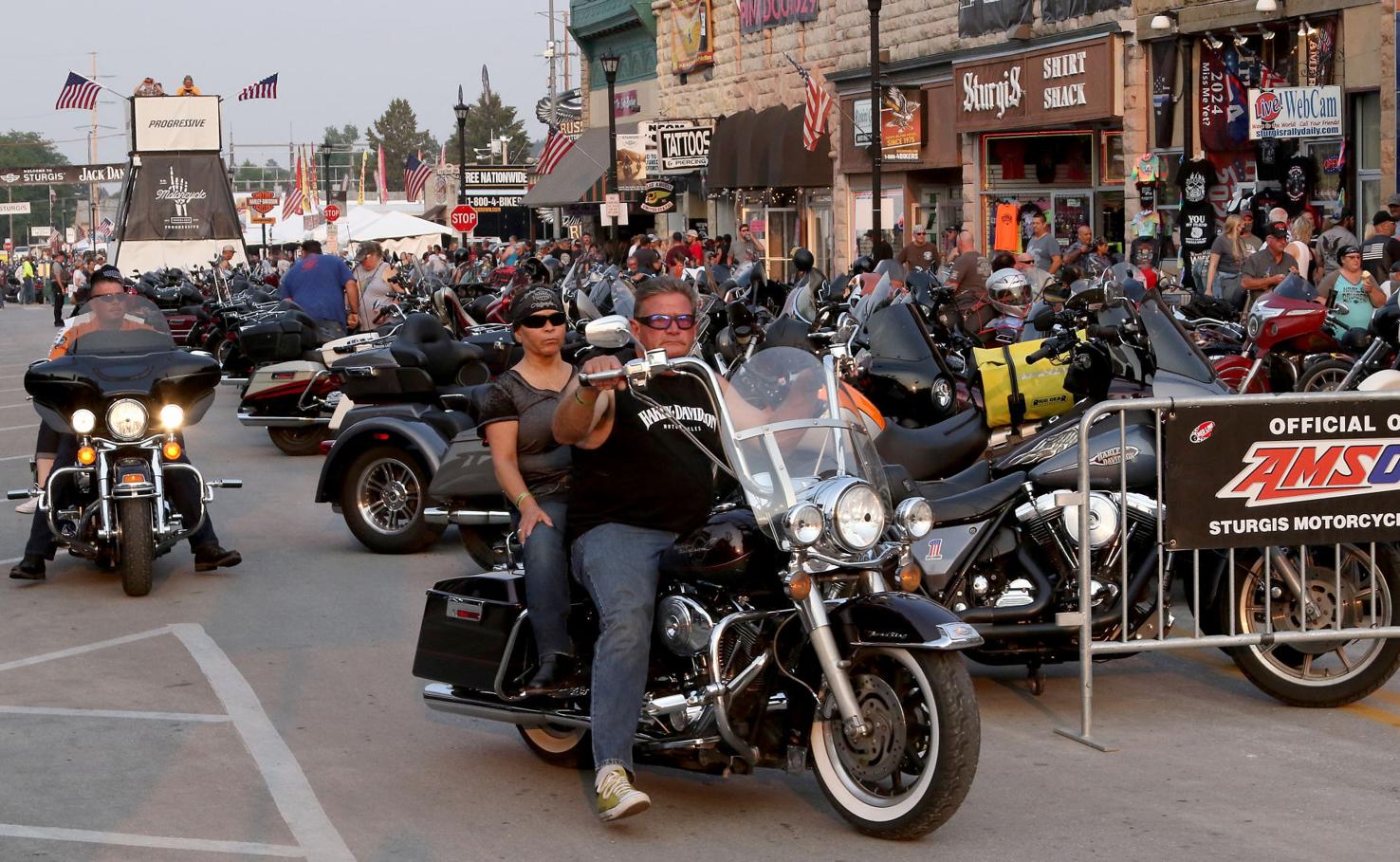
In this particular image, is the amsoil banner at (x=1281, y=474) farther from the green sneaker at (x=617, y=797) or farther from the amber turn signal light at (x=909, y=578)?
the green sneaker at (x=617, y=797)

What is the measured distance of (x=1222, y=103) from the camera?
24.9 m

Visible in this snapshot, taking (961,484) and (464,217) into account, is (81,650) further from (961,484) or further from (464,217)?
(464,217)

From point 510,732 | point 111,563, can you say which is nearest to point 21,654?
point 111,563

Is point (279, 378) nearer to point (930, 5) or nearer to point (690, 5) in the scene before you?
point (930, 5)

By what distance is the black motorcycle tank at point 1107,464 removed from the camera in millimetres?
7387

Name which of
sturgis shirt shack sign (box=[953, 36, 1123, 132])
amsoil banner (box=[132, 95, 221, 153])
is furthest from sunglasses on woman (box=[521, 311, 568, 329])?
amsoil banner (box=[132, 95, 221, 153])

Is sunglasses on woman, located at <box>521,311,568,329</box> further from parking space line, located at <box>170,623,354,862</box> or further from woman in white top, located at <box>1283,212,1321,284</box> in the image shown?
woman in white top, located at <box>1283,212,1321,284</box>

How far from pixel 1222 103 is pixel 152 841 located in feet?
70.6

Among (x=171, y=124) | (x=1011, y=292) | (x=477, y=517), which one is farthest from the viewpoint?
(x=171, y=124)

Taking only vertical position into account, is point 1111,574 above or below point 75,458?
below

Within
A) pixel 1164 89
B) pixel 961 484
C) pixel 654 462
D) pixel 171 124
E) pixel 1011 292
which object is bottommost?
pixel 961 484

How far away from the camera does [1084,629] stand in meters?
7.07

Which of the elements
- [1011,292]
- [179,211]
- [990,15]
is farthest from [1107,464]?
[179,211]

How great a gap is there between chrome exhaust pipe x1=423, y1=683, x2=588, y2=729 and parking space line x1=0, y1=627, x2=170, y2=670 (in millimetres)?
2909
